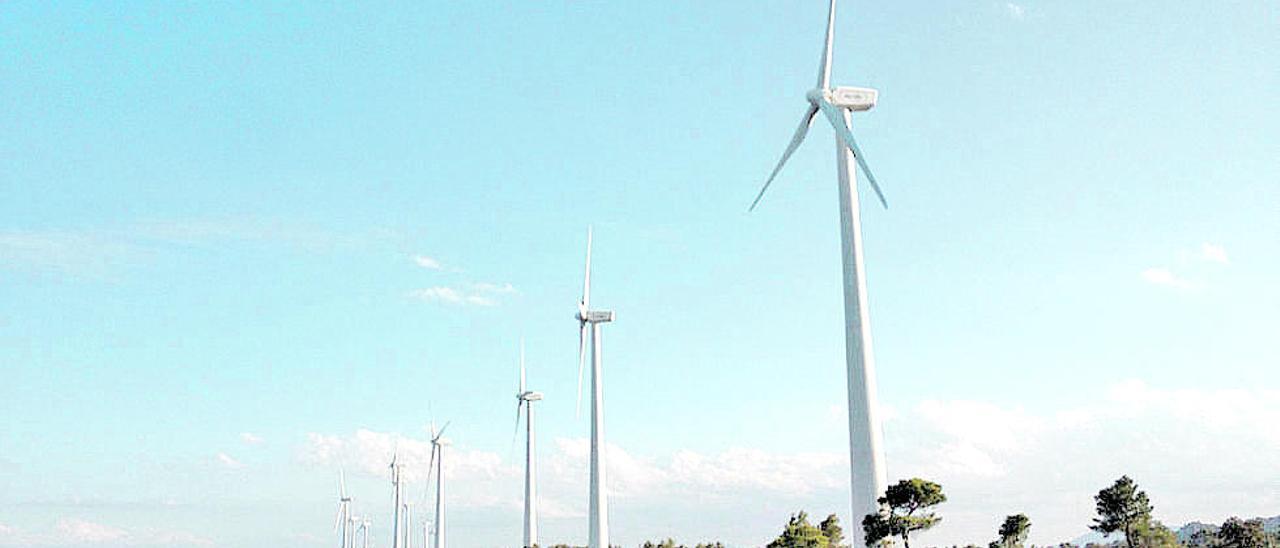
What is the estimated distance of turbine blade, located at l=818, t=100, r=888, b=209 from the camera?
80.6 meters

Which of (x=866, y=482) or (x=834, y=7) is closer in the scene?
(x=866, y=482)

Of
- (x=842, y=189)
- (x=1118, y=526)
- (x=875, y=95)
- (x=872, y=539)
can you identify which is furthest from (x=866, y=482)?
(x=1118, y=526)

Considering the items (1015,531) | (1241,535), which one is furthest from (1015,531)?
(1241,535)

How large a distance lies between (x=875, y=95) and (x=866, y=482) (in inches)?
1336

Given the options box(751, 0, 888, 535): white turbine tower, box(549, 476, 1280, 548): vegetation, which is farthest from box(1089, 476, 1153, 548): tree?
box(751, 0, 888, 535): white turbine tower

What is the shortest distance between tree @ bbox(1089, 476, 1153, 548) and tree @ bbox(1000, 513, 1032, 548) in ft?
22.0

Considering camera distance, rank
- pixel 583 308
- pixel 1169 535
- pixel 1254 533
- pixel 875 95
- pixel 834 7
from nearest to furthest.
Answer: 1. pixel 875 95
2. pixel 834 7
3. pixel 1169 535
4. pixel 1254 533
5. pixel 583 308

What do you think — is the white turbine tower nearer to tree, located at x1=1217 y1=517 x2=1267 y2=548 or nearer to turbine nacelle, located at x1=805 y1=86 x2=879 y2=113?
turbine nacelle, located at x1=805 y1=86 x2=879 y2=113

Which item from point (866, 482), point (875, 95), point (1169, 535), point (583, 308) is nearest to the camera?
point (866, 482)

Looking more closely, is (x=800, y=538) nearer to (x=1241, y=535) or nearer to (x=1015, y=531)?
(x=1015, y=531)

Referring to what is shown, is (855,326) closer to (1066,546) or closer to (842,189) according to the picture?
(842,189)

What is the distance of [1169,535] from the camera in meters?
107

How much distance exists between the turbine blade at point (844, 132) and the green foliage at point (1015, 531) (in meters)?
44.9

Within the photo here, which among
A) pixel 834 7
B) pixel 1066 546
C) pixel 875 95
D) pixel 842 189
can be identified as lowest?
pixel 1066 546
